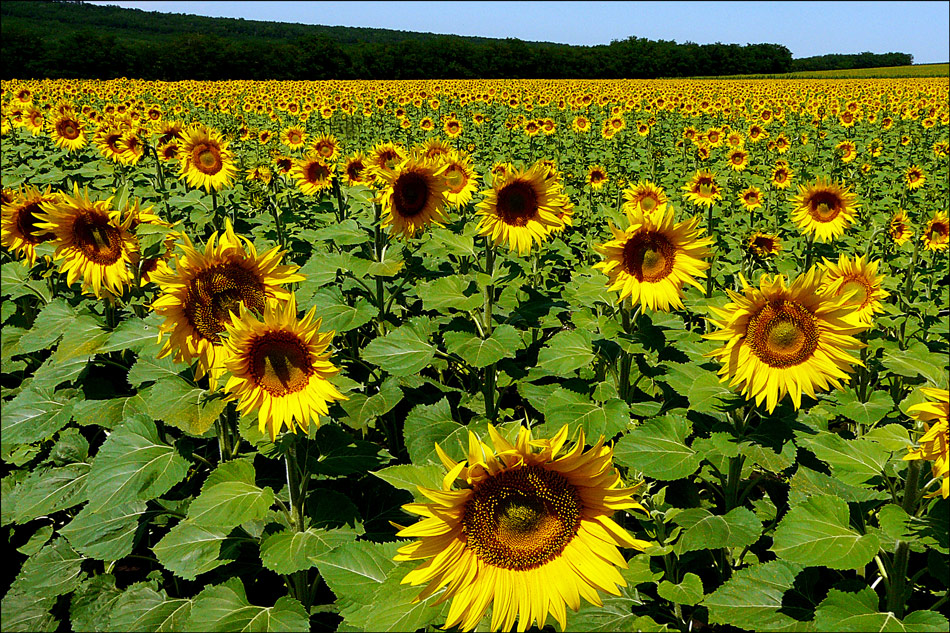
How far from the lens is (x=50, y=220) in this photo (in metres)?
2.88

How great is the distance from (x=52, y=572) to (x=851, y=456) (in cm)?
383

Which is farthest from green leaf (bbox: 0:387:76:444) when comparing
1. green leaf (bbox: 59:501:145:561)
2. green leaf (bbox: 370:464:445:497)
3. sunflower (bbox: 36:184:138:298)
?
green leaf (bbox: 370:464:445:497)

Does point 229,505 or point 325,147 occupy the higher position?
point 325,147

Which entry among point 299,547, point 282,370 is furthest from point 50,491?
point 282,370

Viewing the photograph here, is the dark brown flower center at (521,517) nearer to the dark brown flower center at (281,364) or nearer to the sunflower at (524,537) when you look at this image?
the sunflower at (524,537)

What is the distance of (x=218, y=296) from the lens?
2.48m

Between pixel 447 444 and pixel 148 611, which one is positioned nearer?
pixel 148 611

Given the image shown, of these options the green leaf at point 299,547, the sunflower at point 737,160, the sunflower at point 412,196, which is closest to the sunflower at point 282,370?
the green leaf at point 299,547

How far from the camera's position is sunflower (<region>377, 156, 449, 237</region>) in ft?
12.9

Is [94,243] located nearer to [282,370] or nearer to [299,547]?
[282,370]

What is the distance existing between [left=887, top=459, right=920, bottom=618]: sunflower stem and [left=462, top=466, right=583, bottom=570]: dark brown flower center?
1258 millimetres

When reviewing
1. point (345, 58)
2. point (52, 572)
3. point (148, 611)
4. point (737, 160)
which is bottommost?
point (52, 572)

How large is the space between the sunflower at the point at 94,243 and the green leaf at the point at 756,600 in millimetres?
3197

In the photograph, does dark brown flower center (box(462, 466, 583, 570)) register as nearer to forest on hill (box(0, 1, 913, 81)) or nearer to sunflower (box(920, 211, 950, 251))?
sunflower (box(920, 211, 950, 251))
